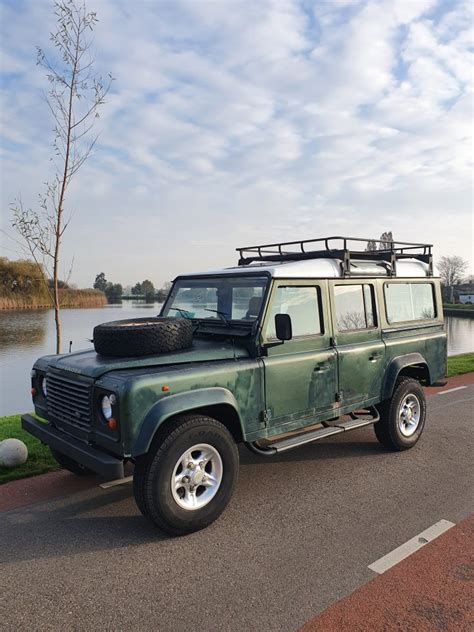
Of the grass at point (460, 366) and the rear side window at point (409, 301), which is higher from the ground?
the rear side window at point (409, 301)

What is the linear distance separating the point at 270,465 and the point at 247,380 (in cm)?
156

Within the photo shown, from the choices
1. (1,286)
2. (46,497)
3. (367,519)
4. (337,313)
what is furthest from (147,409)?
(1,286)

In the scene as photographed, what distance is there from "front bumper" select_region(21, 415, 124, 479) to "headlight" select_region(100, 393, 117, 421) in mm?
333

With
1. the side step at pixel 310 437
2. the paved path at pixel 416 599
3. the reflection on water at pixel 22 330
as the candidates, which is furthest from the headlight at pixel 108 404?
the reflection on water at pixel 22 330

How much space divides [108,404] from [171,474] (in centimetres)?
75

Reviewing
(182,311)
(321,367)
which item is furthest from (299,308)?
(182,311)

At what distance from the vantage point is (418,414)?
621 cm

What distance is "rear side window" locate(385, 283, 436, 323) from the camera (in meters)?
6.04

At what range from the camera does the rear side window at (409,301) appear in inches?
238

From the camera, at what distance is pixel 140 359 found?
13.5 feet

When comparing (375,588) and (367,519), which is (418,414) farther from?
(375,588)

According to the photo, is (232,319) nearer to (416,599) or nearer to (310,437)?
(310,437)

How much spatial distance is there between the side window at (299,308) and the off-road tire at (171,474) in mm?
1143

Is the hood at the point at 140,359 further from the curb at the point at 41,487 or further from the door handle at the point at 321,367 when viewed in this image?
the curb at the point at 41,487
